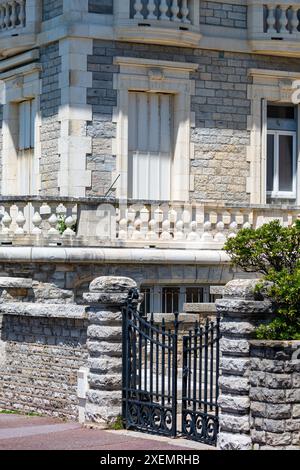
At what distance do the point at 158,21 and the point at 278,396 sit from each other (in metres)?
11.2

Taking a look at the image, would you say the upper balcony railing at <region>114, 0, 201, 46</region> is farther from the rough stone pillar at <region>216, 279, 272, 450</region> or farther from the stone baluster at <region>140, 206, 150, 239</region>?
the rough stone pillar at <region>216, 279, 272, 450</region>

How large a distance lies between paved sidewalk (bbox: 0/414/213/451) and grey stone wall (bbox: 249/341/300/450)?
968mm

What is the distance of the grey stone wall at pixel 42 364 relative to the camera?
17.6 meters

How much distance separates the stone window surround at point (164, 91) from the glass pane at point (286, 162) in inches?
90.0

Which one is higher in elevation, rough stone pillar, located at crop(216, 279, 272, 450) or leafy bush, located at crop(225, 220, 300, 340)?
leafy bush, located at crop(225, 220, 300, 340)

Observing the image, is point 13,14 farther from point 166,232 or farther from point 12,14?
point 166,232

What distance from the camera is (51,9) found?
78.2ft

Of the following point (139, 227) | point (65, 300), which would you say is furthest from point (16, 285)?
point (139, 227)

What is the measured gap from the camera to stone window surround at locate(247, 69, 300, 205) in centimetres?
2467

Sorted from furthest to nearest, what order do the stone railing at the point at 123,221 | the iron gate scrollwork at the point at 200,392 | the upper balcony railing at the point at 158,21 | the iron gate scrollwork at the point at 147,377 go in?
the upper balcony railing at the point at 158,21 < the stone railing at the point at 123,221 < the iron gate scrollwork at the point at 147,377 < the iron gate scrollwork at the point at 200,392

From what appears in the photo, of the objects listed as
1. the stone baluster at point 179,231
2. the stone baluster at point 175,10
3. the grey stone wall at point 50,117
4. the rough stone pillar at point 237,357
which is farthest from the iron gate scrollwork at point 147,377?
the stone baluster at point 175,10

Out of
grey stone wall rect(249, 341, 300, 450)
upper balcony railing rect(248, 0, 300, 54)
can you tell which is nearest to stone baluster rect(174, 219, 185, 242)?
upper balcony railing rect(248, 0, 300, 54)

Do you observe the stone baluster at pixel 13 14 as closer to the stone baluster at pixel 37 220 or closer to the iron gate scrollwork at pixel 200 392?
the stone baluster at pixel 37 220
